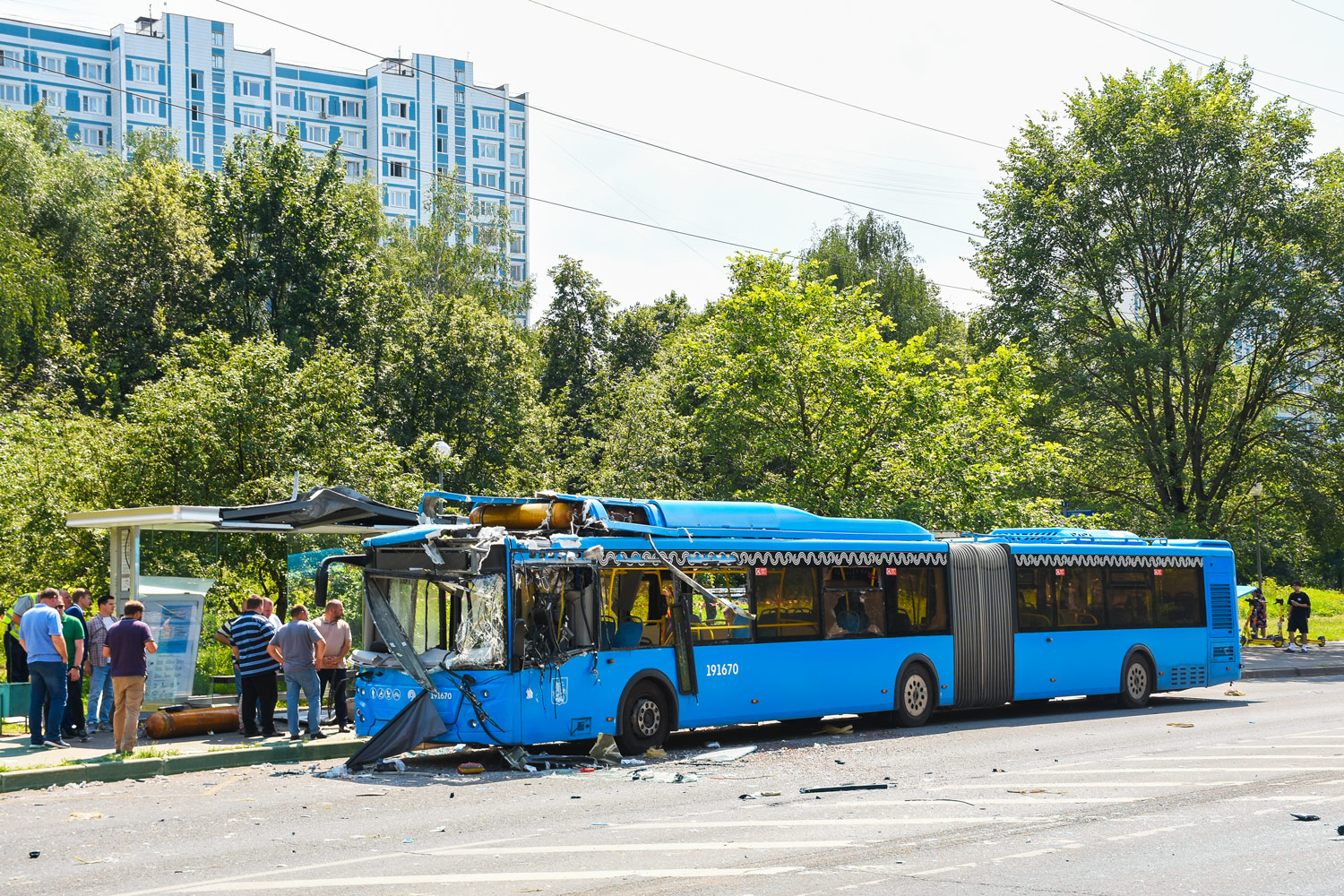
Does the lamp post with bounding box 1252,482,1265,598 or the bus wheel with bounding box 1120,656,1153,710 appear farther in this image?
the lamp post with bounding box 1252,482,1265,598

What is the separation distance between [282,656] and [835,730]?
800 cm

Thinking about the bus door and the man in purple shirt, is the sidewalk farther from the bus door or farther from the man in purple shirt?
the man in purple shirt

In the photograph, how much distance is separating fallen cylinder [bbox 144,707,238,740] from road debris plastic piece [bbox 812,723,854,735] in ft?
26.9

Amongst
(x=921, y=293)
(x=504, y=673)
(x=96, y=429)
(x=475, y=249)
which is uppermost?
(x=475, y=249)

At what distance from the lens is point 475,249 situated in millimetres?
69562

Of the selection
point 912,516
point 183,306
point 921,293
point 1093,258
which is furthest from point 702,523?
point 921,293

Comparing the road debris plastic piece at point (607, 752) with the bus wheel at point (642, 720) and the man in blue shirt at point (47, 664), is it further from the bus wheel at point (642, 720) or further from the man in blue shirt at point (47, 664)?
the man in blue shirt at point (47, 664)

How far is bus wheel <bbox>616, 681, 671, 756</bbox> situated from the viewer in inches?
609

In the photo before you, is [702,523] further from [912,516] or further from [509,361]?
[509,361]

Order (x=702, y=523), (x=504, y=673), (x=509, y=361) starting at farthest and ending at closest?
(x=509, y=361)
(x=702, y=523)
(x=504, y=673)

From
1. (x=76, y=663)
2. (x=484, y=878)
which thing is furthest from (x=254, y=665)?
(x=484, y=878)

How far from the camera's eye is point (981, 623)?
20.3 meters

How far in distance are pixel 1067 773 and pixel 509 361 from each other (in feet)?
121

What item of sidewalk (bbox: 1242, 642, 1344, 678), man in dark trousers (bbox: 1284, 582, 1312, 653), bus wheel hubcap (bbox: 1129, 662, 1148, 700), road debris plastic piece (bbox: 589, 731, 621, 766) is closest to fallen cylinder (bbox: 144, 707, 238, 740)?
road debris plastic piece (bbox: 589, 731, 621, 766)
